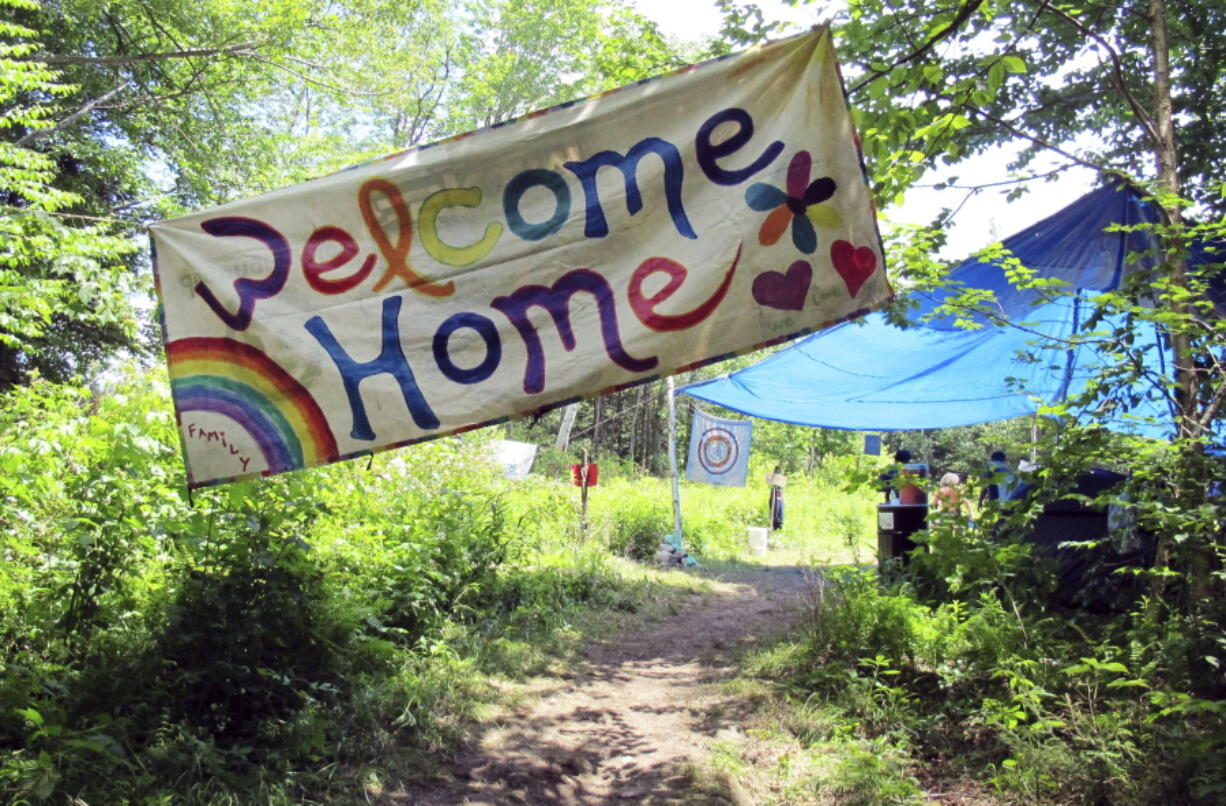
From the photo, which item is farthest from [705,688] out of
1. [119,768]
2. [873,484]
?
[119,768]

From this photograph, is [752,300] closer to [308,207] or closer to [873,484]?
[308,207]

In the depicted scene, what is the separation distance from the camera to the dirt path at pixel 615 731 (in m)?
3.50

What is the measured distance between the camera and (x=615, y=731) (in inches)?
171

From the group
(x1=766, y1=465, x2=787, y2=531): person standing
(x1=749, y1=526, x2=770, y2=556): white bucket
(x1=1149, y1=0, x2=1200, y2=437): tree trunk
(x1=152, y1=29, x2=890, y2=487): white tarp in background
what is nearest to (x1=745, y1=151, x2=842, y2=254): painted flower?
(x1=152, y1=29, x2=890, y2=487): white tarp in background

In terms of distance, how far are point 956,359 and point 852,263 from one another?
5598 millimetres

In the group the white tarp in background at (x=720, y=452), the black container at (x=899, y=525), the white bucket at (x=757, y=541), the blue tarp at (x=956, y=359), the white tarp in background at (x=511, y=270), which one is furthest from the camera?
the white tarp in background at (x=720, y=452)

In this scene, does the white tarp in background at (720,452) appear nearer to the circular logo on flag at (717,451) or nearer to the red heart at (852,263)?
the circular logo on flag at (717,451)

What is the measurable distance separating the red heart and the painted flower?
2.4 inches

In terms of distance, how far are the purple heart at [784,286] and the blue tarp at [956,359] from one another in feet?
12.6

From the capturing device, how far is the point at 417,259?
6.92 ft

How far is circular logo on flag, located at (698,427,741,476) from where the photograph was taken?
44.7 feet

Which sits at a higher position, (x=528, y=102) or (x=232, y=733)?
(x=528, y=102)

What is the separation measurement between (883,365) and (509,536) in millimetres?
3943

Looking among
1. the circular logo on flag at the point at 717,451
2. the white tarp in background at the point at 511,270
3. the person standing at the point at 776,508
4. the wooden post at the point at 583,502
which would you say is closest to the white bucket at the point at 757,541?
the circular logo on flag at the point at 717,451
